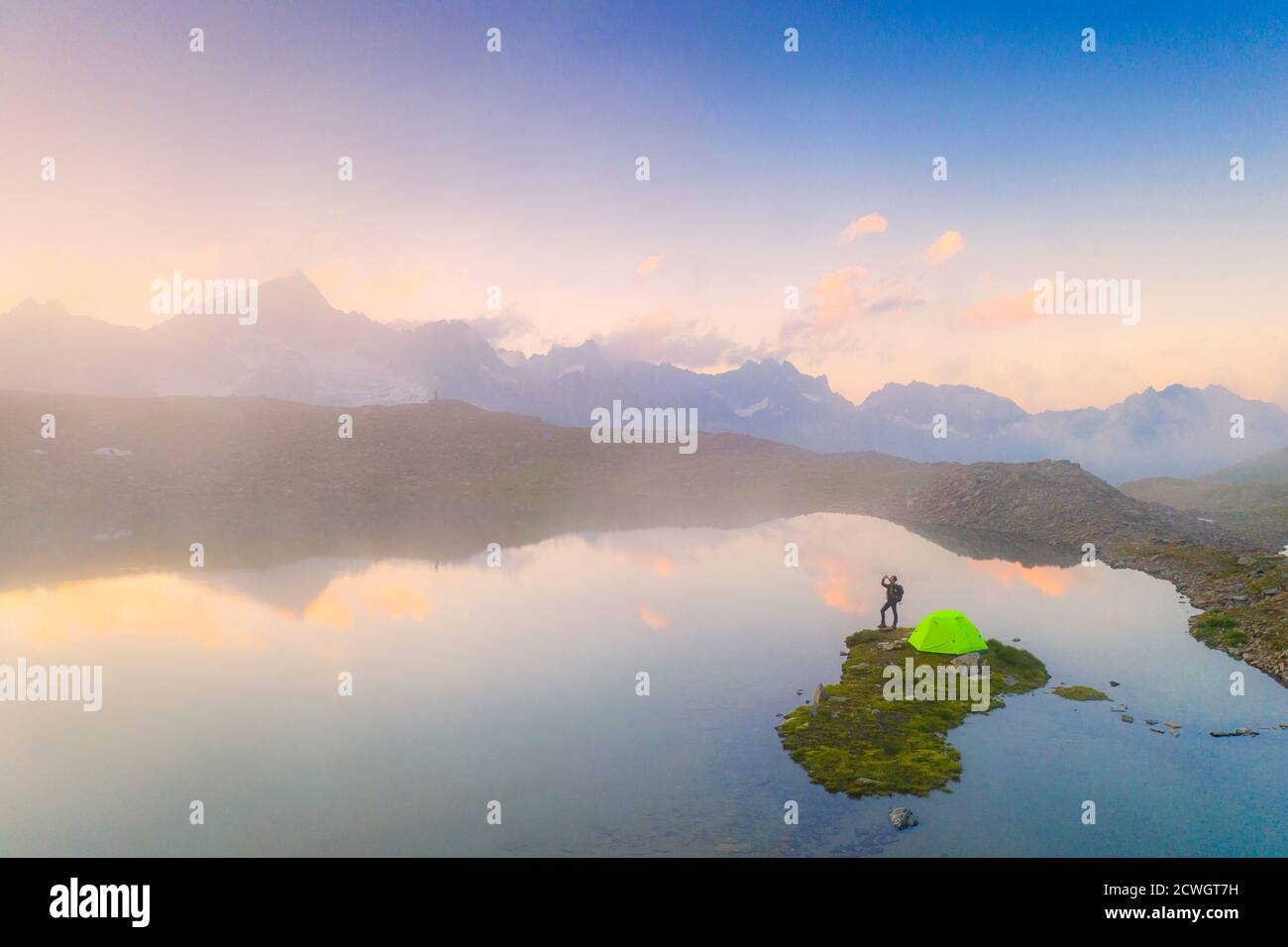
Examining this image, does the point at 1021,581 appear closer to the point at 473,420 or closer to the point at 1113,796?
the point at 1113,796

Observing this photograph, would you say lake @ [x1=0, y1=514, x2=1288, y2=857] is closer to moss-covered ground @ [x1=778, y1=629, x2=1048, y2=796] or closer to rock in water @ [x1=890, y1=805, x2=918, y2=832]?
rock in water @ [x1=890, y1=805, x2=918, y2=832]

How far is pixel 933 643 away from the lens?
101ft

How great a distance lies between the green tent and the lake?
3558 millimetres

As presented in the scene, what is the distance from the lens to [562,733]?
2228 centimetres

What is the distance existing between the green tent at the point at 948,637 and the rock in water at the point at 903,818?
578 inches

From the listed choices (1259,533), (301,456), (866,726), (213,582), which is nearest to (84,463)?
(301,456)

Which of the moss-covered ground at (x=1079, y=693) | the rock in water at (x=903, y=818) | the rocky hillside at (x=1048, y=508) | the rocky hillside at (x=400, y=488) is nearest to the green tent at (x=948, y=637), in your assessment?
the moss-covered ground at (x=1079, y=693)

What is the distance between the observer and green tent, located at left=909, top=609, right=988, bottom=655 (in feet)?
99.9

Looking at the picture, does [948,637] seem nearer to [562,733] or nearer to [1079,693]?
[1079,693]

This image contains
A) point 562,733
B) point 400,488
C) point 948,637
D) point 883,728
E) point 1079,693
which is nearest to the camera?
point 562,733

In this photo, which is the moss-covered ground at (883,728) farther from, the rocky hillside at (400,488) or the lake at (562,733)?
the rocky hillside at (400,488)

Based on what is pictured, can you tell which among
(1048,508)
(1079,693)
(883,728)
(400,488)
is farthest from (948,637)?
(400,488)

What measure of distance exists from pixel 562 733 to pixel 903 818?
35.7 ft

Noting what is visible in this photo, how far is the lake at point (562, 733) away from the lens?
1644 cm
